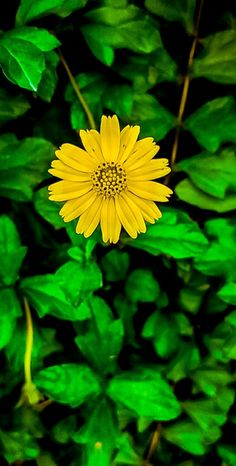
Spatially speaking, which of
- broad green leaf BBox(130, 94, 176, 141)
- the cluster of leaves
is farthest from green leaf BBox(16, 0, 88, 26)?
broad green leaf BBox(130, 94, 176, 141)

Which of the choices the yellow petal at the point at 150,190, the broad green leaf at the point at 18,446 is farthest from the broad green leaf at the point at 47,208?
the broad green leaf at the point at 18,446

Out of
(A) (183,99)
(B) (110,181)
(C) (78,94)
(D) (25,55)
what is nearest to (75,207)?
(B) (110,181)

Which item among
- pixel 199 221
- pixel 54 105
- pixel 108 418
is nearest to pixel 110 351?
pixel 108 418

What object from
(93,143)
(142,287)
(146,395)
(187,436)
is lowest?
(187,436)

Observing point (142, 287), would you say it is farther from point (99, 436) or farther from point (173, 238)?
point (99, 436)

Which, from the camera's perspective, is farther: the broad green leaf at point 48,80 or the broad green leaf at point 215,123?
the broad green leaf at point 215,123

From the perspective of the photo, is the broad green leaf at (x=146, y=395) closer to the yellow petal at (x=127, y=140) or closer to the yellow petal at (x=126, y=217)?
the yellow petal at (x=126, y=217)
